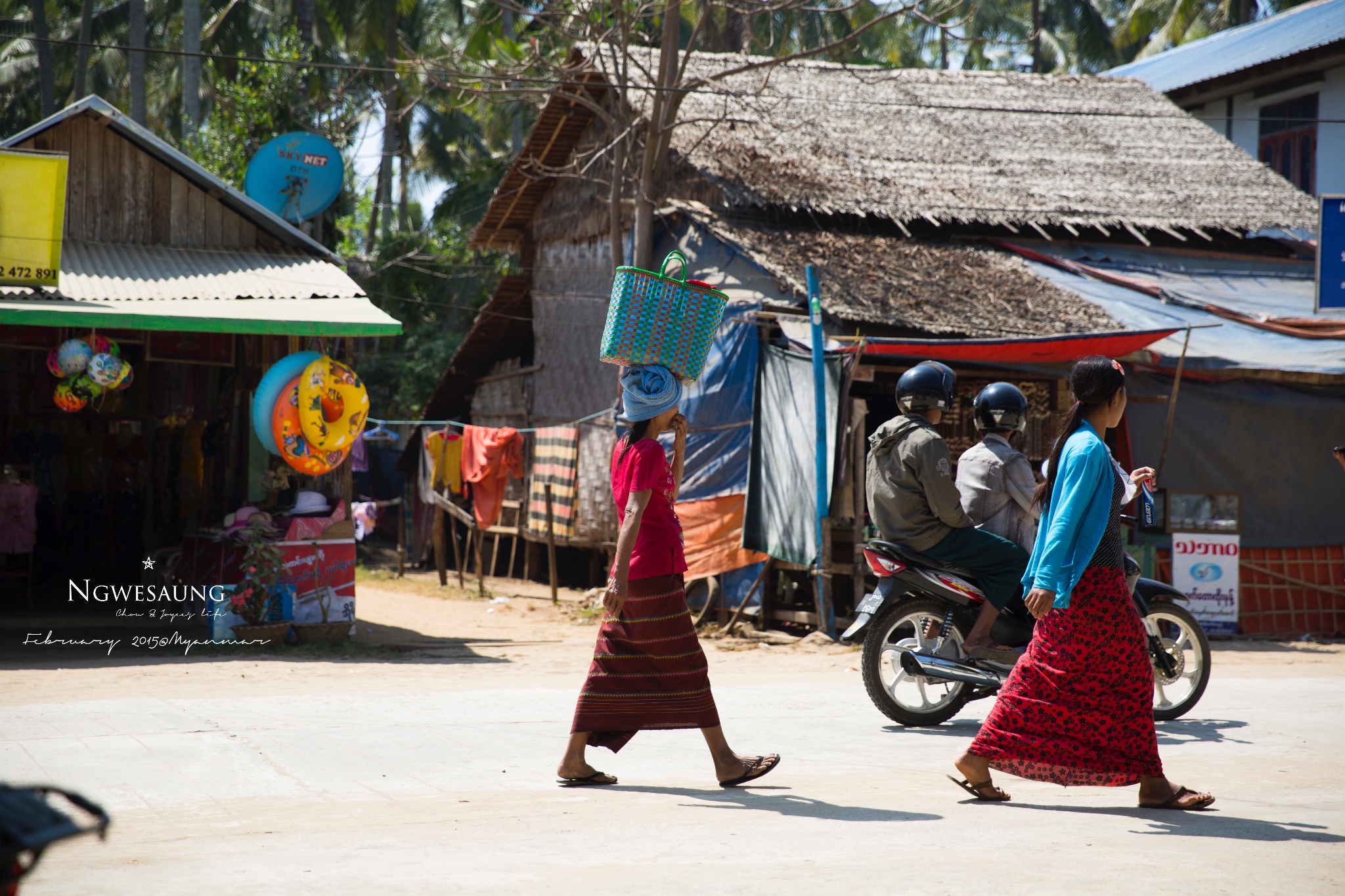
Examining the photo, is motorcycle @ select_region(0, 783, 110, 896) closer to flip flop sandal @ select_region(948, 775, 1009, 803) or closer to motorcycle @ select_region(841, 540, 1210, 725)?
flip flop sandal @ select_region(948, 775, 1009, 803)

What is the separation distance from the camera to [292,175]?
36.2 feet

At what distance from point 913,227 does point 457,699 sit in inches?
324

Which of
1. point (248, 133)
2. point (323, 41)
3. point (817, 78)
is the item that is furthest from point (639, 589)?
point (323, 41)

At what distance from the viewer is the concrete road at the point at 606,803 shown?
346 cm

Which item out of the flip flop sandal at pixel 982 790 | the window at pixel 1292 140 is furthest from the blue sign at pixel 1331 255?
the flip flop sandal at pixel 982 790

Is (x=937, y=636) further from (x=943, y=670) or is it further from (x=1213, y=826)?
(x=1213, y=826)

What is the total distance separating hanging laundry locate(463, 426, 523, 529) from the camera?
15398 mm

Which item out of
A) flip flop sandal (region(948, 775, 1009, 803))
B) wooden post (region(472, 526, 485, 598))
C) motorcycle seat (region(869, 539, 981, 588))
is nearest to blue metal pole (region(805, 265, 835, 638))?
motorcycle seat (region(869, 539, 981, 588))

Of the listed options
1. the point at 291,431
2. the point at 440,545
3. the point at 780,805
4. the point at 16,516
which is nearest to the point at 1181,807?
the point at 780,805

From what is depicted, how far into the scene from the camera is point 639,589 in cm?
455

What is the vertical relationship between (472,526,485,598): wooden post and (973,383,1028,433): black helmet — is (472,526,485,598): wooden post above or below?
below

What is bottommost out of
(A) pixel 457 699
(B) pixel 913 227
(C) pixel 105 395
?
(A) pixel 457 699

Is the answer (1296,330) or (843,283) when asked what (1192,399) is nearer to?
(1296,330)

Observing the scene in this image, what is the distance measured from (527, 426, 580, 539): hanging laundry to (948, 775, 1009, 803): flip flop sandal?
34.3 feet
